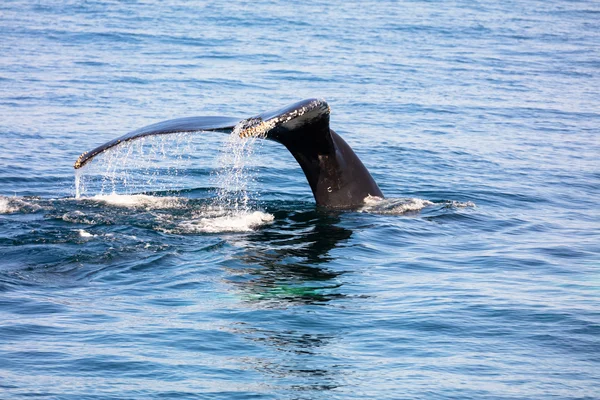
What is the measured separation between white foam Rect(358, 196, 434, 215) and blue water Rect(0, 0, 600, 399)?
0.05m

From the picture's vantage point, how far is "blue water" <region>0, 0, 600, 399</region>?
6.46 metres

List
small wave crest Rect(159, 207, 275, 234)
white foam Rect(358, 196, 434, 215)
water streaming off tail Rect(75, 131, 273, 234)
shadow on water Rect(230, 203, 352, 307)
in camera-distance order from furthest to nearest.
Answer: white foam Rect(358, 196, 434, 215) → water streaming off tail Rect(75, 131, 273, 234) → small wave crest Rect(159, 207, 275, 234) → shadow on water Rect(230, 203, 352, 307)

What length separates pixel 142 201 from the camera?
10820 mm

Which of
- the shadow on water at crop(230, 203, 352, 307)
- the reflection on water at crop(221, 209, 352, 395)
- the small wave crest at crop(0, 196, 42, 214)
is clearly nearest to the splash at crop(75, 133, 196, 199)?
the small wave crest at crop(0, 196, 42, 214)

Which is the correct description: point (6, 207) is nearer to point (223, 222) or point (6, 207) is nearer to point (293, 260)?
point (223, 222)

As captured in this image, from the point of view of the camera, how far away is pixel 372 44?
90.2 ft

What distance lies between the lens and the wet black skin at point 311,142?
27.3 feet

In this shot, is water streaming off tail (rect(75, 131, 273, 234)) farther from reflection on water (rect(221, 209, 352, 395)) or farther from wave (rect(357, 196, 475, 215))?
wave (rect(357, 196, 475, 215))

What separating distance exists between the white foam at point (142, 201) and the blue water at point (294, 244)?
0.07 metres

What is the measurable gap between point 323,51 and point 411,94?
608cm

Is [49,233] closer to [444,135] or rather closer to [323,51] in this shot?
[444,135]

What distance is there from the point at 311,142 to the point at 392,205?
185cm

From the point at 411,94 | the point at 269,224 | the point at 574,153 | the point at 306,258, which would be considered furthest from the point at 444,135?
the point at 306,258

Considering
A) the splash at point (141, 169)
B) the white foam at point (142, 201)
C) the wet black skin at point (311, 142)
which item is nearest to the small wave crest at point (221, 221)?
the white foam at point (142, 201)
